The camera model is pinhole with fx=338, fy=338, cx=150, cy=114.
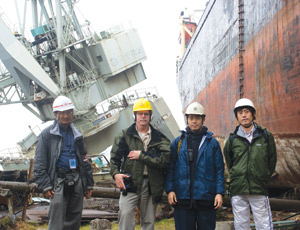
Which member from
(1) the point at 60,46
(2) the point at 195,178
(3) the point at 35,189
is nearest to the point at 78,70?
(1) the point at 60,46

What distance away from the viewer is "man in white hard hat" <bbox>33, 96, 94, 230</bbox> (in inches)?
146

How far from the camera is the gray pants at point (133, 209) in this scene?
11.7 feet

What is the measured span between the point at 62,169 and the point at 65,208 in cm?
45

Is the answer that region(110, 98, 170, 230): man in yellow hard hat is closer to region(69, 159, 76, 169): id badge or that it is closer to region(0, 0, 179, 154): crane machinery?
region(69, 159, 76, 169): id badge

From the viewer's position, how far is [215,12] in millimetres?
11359

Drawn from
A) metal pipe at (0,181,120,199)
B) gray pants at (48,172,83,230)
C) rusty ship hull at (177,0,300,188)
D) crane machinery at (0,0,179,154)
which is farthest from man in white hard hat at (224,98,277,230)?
crane machinery at (0,0,179,154)

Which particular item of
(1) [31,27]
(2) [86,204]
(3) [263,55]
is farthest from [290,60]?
(1) [31,27]

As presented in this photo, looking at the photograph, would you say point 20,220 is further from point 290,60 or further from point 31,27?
point 31,27

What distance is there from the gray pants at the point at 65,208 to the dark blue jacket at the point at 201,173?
3.54ft

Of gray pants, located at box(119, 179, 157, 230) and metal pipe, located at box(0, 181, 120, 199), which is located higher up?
gray pants, located at box(119, 179, 157, 230)

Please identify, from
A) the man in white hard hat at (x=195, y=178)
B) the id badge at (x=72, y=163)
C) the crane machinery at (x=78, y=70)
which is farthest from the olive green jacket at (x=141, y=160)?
the crane machinery at (x=78, y=70)

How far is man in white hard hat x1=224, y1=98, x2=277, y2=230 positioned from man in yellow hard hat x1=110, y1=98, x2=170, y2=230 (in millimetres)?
782

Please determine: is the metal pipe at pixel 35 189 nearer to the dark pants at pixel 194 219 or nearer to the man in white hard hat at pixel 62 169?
the man in white hard hat at pixel 62 169

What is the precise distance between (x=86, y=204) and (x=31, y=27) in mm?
12359
